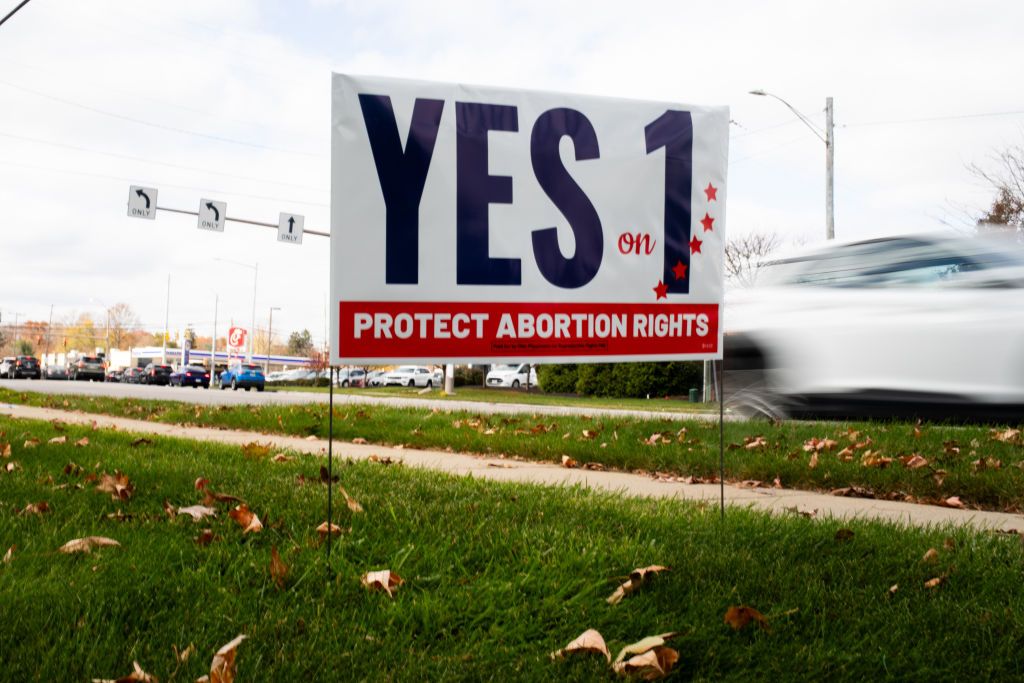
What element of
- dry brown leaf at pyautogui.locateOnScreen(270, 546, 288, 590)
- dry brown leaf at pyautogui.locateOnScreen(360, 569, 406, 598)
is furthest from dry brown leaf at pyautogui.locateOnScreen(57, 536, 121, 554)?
dry brown leaf at pyautogui.locateOnScreen(360, 569, 406, 598)

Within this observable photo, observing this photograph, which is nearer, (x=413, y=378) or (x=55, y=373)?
(x=413, y=378)

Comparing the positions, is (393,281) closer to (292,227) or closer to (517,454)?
(517,454)

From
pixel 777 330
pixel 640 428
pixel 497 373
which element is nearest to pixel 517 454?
pixel 640 428

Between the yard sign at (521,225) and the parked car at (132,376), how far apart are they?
187 ft

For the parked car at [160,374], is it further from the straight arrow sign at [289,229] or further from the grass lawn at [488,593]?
the grass lawn at [488,593]

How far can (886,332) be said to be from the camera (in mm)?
7438

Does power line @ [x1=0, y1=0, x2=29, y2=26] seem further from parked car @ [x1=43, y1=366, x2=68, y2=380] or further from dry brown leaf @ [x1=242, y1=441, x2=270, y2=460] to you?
parked car @ [x1=43, y1=366, x2=68, y2=380]

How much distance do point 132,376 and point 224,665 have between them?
59.4m

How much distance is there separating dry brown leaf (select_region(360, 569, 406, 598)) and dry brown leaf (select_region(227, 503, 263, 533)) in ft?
2.63

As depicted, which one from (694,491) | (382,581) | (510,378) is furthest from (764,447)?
(510,378)

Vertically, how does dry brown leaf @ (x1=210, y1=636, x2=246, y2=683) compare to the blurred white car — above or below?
below

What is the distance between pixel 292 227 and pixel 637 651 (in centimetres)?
2746

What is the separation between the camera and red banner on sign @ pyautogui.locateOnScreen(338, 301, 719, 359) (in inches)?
136

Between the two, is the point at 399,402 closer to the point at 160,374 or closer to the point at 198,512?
the point at 198,512
